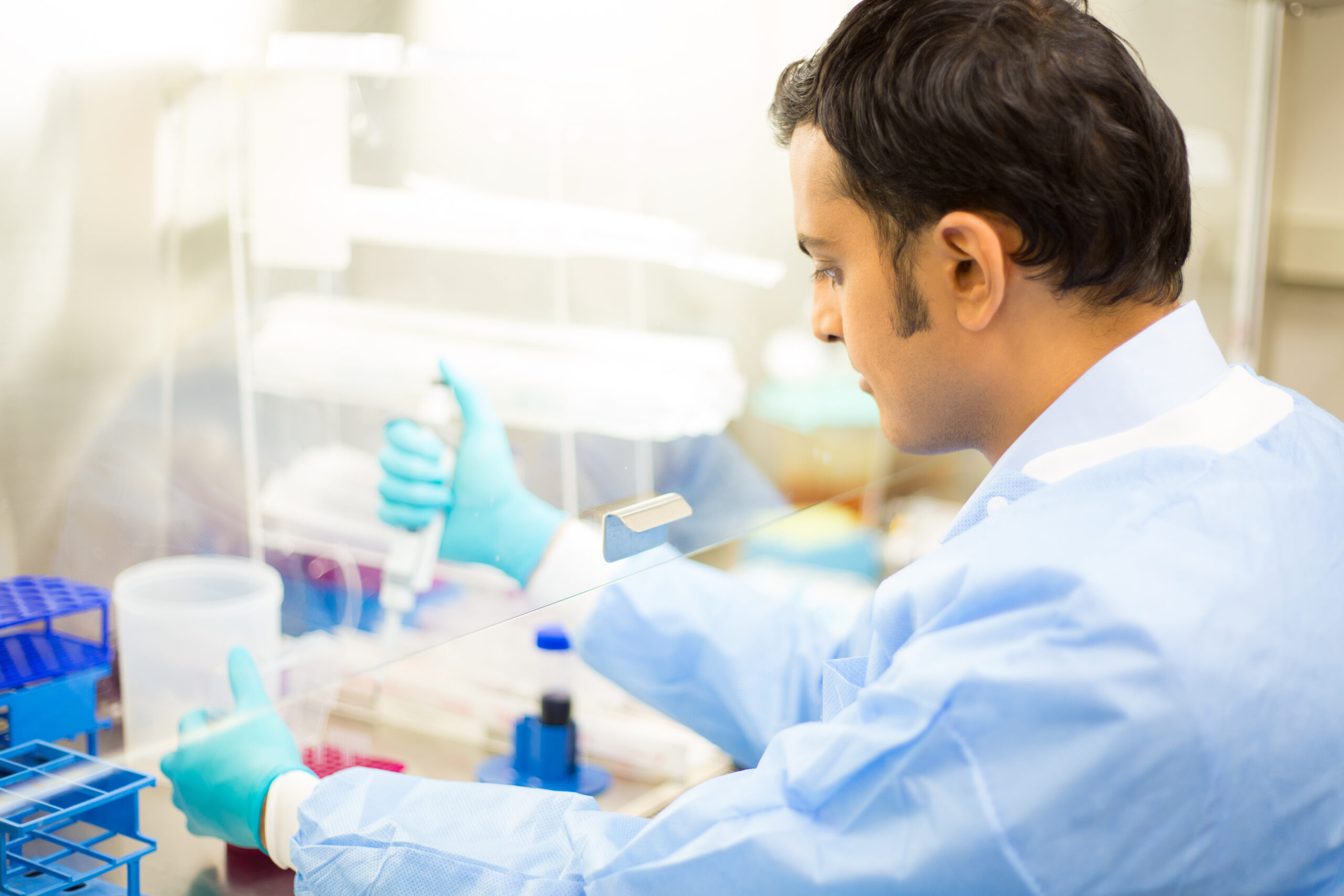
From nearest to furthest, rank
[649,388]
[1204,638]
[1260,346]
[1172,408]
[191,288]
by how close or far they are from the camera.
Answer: [1204,638], [1172,408], [191,288], [649,388], [1260,346]

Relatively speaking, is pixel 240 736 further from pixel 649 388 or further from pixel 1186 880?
pixel 1186 880

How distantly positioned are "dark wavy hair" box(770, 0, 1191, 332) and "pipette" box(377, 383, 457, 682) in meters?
0.49

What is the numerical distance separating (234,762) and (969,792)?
0.63 meters

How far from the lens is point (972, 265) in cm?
89

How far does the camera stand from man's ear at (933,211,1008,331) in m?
0.86

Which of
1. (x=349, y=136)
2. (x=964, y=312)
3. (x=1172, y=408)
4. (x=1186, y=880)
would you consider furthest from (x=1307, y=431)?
(x=349, y=136)

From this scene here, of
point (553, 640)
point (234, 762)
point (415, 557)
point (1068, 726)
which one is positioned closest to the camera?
point (1068, 726)

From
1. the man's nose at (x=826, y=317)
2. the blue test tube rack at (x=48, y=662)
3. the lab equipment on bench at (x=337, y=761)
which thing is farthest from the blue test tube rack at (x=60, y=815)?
the man's nose at (x=826, y=317)

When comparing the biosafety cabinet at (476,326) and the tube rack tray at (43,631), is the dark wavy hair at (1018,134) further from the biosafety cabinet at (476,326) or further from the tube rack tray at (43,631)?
the tube rack tray at (43,631)

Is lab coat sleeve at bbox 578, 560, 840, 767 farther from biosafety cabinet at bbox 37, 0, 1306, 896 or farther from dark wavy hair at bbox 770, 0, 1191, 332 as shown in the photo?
dark wavy hair at bbox 770, 0, 1191, 332

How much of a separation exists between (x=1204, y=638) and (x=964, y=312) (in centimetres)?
32

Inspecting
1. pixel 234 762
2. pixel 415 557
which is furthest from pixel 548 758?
pixel 234 762

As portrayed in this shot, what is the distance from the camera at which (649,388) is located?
1354mm

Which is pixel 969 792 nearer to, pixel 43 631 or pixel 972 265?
pixel 972 265
